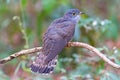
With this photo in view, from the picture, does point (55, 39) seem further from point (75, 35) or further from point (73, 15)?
point (75, 35)

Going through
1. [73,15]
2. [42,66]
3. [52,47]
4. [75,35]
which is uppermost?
[73,15]

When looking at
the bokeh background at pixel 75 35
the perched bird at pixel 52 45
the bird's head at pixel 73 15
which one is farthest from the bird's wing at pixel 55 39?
the bokeh background at pixel 75 35

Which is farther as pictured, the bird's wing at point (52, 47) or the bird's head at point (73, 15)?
the bird's head at point (73, 15)

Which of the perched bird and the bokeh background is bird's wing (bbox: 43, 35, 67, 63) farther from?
the bokeh background

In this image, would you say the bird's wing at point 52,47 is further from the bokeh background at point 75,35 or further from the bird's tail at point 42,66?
the bokeh background at point 75,35

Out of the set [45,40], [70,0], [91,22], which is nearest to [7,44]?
[70,0]

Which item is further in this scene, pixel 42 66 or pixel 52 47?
pixel 52 47

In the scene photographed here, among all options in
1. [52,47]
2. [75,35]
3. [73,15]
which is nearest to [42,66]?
[52,47]
